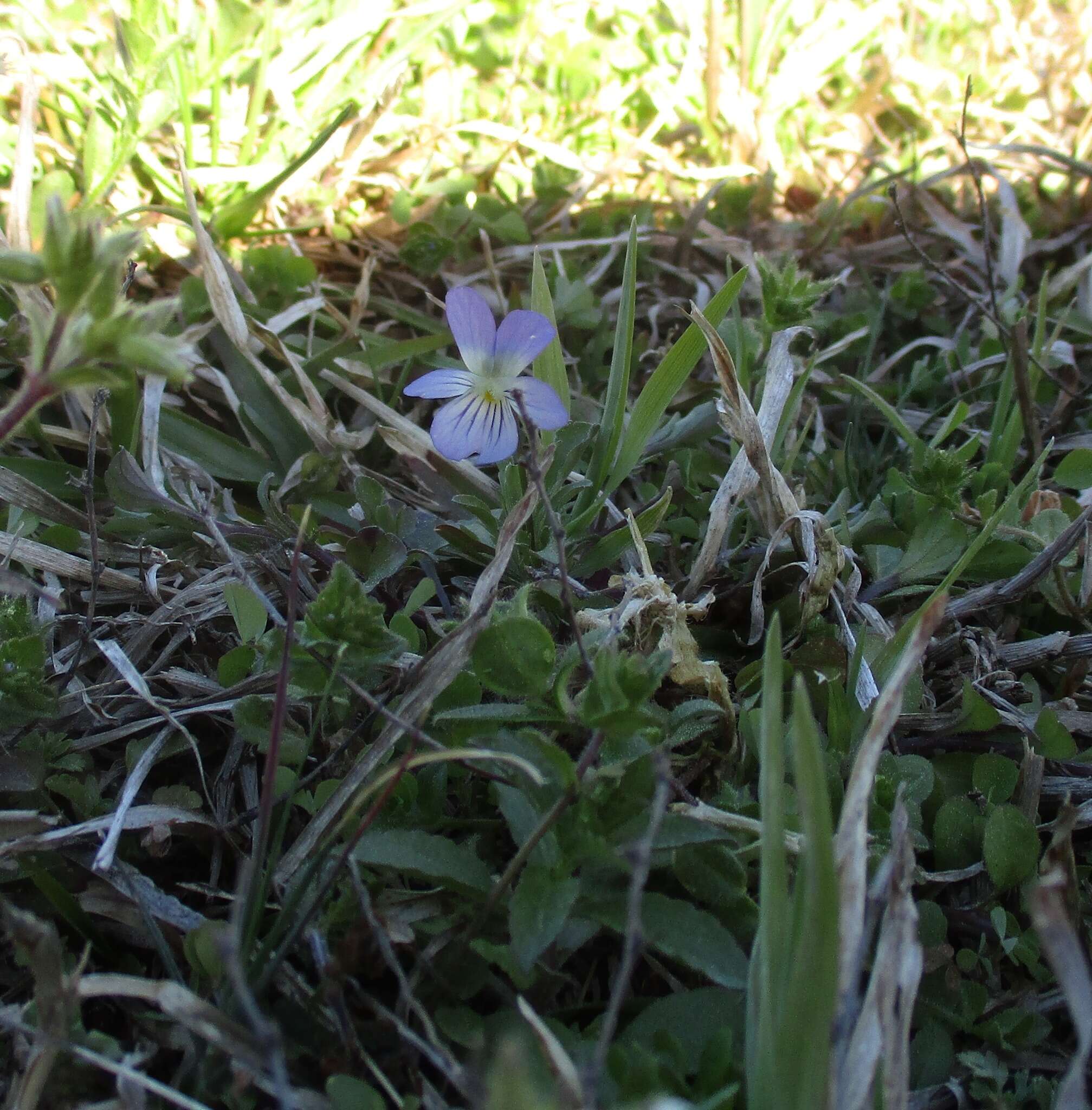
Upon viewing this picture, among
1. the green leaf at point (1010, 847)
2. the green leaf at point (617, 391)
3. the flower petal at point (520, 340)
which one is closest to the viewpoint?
the green leaf at point (1010, 847)

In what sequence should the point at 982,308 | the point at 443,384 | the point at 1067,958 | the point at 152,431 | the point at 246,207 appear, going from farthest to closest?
the point at 246,207
the point at 982,308
the point at 152,431
the point at 443,384
the point at 1067,958

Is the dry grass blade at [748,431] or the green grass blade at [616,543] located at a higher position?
the dry grass blade at [748,431]

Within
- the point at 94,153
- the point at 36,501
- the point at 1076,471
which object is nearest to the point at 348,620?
the point at 36,501

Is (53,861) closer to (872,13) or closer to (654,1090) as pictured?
(654,1090)

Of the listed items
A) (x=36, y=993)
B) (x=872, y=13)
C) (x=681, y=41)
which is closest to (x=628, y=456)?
(x=36, y=993)

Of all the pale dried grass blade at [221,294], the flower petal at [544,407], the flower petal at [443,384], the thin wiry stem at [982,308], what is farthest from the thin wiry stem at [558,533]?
the thin wiry stem at [982,308]

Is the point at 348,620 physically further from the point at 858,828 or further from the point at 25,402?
the point at 858,828

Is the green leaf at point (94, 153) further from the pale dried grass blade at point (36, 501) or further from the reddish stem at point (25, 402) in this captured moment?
the reddish stem at point (25, 402)
